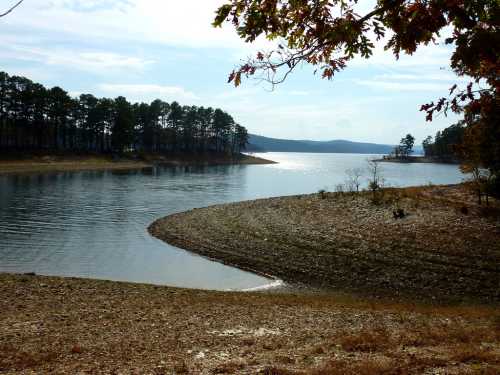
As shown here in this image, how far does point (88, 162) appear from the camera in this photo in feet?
338

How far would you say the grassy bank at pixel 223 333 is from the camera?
358 inches

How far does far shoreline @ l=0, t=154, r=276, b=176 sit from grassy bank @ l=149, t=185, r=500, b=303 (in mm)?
59895

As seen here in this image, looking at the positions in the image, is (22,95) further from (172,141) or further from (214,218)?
(214,218)

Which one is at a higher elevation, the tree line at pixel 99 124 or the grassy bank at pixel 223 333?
the tree line at pixel 99 124

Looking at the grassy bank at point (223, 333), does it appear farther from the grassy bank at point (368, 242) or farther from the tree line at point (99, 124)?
the tree line at point (99, 124)

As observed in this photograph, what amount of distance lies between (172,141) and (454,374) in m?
143

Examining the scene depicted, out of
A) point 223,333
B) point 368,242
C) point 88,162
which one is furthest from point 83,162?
point 223,333

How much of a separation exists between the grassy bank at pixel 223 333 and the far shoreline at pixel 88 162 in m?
71.4

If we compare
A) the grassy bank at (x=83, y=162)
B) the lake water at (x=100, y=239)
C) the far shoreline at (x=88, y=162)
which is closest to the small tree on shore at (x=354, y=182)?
the lake water at (x=100, y=239)

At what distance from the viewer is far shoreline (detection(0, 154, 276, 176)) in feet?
281

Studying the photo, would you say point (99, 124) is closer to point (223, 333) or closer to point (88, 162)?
point (88, 162)

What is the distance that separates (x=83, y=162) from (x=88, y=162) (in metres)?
1.39

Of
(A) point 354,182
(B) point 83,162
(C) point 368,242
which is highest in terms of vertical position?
(B) point 83,162

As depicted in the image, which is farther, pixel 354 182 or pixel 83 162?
pixel 83 162
